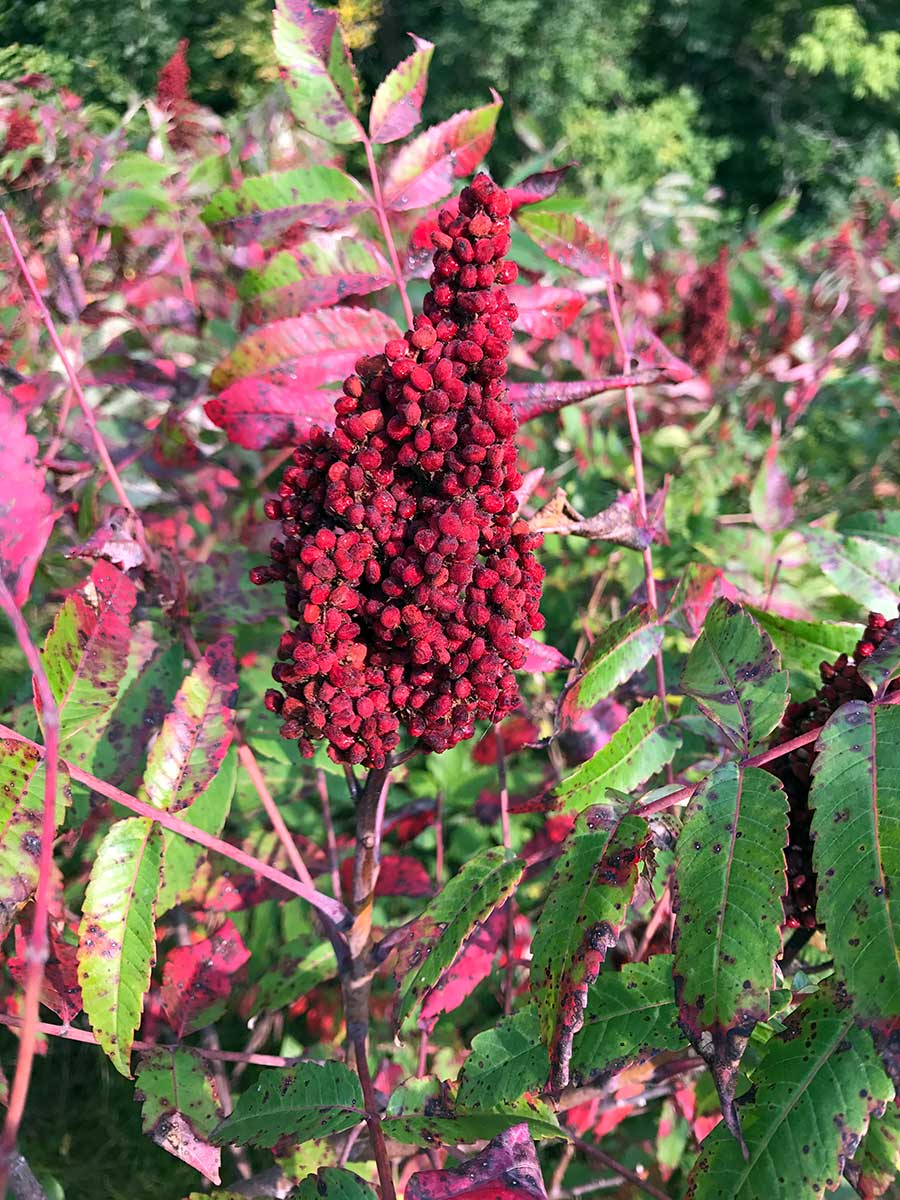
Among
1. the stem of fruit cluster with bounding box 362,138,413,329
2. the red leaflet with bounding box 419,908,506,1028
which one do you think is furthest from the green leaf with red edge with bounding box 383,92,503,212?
the red leaflet with bounding box 419,908,506,1028

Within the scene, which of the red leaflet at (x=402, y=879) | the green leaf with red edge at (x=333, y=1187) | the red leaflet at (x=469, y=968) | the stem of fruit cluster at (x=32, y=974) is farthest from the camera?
the red leaflet at (x=402, y=879)

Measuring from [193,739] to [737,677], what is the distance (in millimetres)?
655

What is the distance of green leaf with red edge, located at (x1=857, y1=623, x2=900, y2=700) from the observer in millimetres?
A: 952

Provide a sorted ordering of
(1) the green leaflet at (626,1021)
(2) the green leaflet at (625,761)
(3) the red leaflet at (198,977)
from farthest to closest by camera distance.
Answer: (3) the red leaflet at (198,977) < (2) the green leaflet at (625,761) < (1) the green leaflet at (626,1021)

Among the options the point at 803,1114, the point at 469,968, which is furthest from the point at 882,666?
the point at 469,968

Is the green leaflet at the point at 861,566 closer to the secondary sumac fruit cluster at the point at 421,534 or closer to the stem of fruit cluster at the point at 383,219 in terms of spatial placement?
the secondary sumac fruit cluster at the point at 421,534

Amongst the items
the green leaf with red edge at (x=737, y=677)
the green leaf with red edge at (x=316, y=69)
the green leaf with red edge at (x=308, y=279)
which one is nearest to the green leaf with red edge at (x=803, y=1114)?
the green leaf with red edge at (x=737, y=677)

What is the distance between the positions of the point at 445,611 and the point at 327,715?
18 centimetres

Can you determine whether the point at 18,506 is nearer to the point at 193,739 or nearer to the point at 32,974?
the point at 193,739

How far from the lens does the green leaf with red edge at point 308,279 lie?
1337 mm

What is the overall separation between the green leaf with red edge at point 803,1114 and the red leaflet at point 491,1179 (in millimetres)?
183

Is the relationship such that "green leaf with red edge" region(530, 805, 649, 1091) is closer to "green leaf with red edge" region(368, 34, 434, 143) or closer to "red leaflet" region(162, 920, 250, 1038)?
"red leaflet" region(162, 920, 250, 1038)

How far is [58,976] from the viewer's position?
3.76 ft

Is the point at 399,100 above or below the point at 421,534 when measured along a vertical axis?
above
